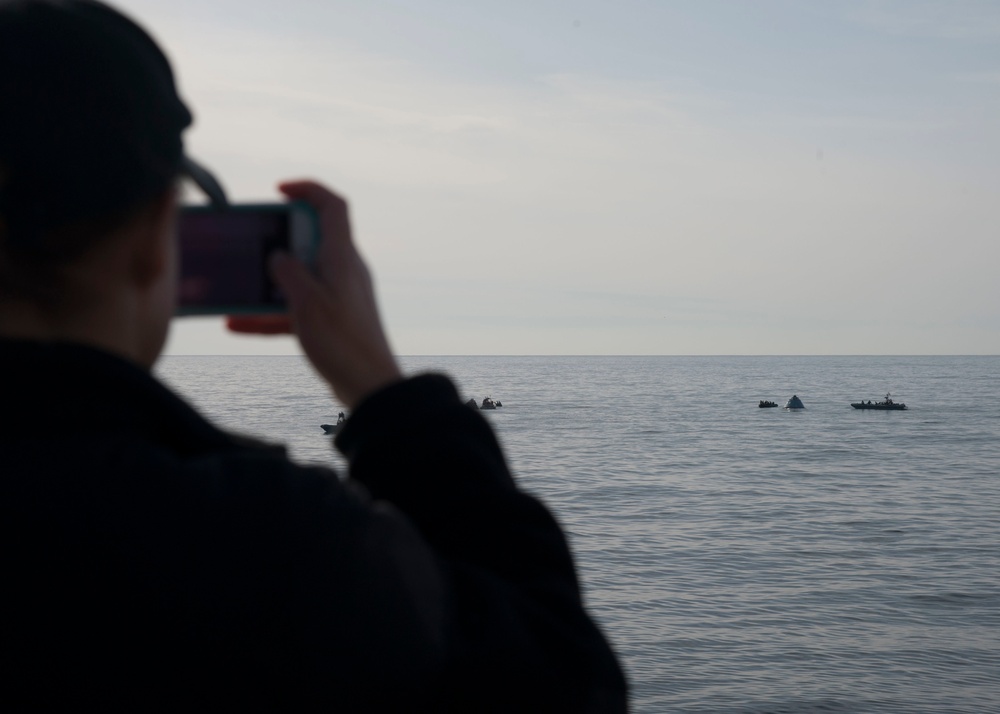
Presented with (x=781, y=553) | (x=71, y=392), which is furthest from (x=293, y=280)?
(x=781, y=553)

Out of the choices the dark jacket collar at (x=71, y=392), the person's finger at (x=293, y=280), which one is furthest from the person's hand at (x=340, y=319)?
the dark jacket collar at (x=71, y=392)

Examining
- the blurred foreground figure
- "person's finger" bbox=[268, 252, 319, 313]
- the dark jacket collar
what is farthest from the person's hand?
the dark jacket collar

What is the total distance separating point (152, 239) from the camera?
3.96ft

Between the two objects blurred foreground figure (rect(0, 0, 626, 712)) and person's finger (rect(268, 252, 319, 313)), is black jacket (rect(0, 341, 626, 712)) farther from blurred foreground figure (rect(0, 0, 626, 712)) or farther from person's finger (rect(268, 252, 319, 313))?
person's finger (rect(268, 252, 319, 313))

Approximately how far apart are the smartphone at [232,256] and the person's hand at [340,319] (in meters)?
0.07

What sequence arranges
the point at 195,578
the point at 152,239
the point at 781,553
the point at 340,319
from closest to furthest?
the point at 195,578, the point at 152,239, the point at 340,319, the point at 781,553

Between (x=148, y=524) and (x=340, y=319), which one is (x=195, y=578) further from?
(x=340, y=319)

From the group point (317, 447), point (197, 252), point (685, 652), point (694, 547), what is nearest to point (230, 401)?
point (317, 447)

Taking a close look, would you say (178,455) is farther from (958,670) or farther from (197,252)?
(958,670)

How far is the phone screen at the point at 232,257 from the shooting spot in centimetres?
147

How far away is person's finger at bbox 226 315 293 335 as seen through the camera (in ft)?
4.84

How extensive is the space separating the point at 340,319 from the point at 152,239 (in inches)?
11.3

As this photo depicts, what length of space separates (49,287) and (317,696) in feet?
1.84

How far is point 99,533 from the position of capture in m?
1.05
